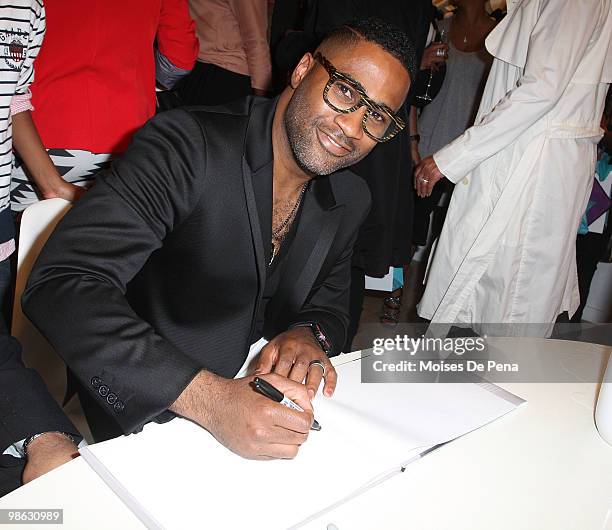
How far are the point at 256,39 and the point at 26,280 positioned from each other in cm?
161

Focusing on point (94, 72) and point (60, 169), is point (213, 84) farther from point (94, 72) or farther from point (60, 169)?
point (60, 169)

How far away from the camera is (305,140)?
4.90 feet

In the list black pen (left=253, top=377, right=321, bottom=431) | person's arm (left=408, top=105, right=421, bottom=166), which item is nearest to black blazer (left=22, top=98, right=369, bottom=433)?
black pen (left=253, top=377, right=321, bottom=431)

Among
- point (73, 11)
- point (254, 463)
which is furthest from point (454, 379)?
point (73, 11)

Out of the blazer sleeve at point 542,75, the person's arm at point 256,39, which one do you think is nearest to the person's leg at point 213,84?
the person's arm at point 256,39

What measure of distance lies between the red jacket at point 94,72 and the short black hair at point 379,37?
0.92m

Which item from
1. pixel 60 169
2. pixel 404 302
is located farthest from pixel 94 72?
pixel 404 302

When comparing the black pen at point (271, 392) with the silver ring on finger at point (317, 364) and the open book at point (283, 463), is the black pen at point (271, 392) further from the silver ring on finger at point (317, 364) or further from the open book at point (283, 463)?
the silver ring on finger at point (317, 364)

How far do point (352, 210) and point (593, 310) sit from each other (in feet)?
9.96

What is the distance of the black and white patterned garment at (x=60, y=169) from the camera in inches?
80.1

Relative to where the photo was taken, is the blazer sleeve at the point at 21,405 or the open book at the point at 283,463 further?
the blazer sleeve at the point at 21,405

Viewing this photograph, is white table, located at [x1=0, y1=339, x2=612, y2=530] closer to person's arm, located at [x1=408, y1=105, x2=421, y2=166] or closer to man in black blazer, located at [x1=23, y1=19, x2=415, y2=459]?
man in black blazer, located at [x1=23, y1=19, x2=415, y2=459]

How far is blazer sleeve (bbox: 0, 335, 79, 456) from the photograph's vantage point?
121 cm

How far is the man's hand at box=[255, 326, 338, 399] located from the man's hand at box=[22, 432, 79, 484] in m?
0.41
